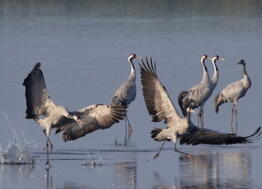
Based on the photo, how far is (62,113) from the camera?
16.7 meters

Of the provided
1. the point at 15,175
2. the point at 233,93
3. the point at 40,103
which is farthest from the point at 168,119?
the point at 233,93

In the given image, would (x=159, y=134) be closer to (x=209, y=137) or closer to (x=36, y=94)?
(x=209, y=137)

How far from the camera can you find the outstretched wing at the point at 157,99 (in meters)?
16.4

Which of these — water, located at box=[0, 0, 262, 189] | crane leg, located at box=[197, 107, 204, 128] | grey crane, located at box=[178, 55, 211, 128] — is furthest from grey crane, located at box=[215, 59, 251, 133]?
crane leg, located at box=[197, 107, 204, 128]

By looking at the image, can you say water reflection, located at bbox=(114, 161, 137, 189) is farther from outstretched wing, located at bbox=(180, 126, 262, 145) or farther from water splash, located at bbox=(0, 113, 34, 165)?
water splash, located at bbox=(0, 113, 34, 165)

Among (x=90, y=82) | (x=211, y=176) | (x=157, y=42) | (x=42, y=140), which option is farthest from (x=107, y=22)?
(x=211, y=176)

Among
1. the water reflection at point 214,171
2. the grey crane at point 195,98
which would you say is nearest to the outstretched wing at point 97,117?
the water reflection at point 214,171

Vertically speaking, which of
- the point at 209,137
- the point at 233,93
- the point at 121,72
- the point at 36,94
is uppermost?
the point at 121,72

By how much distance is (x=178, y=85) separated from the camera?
928 inches

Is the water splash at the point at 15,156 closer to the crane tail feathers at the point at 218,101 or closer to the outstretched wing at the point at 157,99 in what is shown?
the outstretched wing at the point at 157,99

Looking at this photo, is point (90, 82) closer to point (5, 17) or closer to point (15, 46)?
point (15, 46)

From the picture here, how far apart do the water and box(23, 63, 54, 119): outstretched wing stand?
72 centimetres

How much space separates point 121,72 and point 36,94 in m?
9.53

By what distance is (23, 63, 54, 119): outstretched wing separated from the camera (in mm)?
16094
